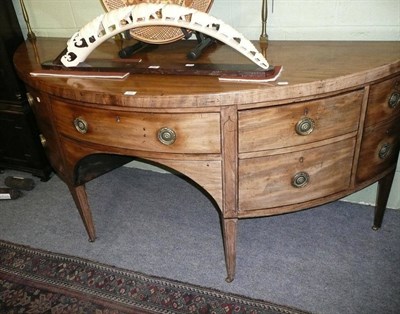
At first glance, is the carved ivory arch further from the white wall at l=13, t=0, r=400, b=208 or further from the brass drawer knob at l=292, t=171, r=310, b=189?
the white wall at l=13, t=0, r=400, b=208

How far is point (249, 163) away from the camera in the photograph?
3.96 ft

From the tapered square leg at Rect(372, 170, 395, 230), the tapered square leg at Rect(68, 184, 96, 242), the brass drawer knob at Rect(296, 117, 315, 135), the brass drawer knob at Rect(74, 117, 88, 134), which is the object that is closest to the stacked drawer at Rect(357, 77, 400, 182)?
the tapered square leg at Rect(372, 170, 395, 230)

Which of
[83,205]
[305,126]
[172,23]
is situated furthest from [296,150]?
[83,205]

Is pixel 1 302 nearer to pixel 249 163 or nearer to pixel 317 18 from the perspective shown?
pixel 249 163

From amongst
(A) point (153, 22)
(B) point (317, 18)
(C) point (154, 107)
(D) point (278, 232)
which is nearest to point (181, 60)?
(A) point (153, 22)

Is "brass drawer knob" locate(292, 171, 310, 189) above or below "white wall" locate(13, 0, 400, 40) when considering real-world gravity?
below

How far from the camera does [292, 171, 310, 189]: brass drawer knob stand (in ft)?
4.13

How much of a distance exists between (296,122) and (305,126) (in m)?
0.03

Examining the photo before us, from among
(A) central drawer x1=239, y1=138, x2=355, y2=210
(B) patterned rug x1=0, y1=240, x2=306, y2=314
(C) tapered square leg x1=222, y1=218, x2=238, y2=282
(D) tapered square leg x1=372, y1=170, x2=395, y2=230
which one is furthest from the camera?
(D) tapered square leg x1=372, y1=170, x2=395, y2=230

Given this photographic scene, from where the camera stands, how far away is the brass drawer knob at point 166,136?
3.84ft

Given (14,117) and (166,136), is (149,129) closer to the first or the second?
(166,136)

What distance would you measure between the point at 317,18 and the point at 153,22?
30.0 inches

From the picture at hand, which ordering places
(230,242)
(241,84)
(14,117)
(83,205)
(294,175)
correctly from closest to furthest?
(241,84) → (294,175) → (230,242) → (83,205) → (14,117)

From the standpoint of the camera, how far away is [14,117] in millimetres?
2133
